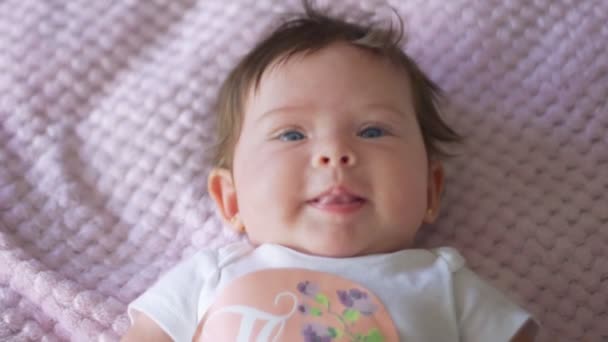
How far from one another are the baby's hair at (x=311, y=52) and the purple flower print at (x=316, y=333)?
0.32 meters

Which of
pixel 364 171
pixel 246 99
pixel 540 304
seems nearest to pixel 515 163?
pixel 540 304

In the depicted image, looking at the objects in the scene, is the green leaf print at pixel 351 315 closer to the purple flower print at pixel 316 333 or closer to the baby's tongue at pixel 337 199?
the purple flower print at pixel 316 333

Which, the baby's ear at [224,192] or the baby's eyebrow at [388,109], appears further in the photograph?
the baby's ear at [224,192]

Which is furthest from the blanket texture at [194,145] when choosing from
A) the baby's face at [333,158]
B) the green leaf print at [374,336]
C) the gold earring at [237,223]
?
the green leaf print at [374,336]

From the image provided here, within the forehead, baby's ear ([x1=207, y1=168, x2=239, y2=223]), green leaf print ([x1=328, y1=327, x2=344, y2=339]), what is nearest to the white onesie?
green leaf print ([x1=328, y1=327, x2=344, y2=339])

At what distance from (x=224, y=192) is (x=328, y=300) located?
28cm

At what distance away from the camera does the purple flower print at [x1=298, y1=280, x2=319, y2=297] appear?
86 cm

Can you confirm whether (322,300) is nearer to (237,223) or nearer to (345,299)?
(345,299)

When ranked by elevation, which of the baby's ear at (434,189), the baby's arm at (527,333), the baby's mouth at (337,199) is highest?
the baby's mouth at (337,199)

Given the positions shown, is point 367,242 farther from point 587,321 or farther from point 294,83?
point 587,321

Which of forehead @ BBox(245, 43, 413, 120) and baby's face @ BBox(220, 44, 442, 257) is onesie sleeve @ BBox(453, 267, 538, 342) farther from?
forehead @ BBox(245, 43, 413, 120)

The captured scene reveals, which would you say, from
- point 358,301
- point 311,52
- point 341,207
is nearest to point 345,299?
point 358,301

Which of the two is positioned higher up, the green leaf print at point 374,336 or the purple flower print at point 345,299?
the purple flower print at point 345,299

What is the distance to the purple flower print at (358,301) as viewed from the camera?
33.4 inches
